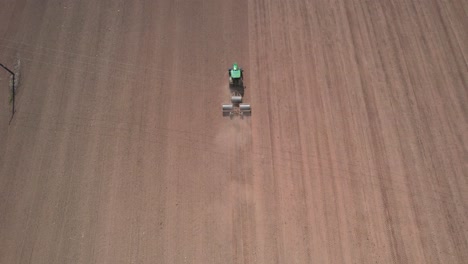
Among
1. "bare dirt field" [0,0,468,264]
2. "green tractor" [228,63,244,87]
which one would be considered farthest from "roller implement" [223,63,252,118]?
"bare dirt field" [0,0,468,264]

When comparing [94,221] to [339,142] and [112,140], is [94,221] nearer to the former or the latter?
[112,140]

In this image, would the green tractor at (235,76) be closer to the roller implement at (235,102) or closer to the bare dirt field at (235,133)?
the roller implement at (235,102)

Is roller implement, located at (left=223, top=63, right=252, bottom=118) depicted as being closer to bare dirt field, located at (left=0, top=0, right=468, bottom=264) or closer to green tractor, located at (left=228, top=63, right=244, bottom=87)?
green tractor, located at (left=228, top=63, right=244, bottom=87)

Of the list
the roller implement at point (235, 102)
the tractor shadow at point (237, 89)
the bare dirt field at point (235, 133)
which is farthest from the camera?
the tractor shadow at point (237, 89)

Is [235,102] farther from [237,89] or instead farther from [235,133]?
[235,133]

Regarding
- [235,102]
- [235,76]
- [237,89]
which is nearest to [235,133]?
[235,102]

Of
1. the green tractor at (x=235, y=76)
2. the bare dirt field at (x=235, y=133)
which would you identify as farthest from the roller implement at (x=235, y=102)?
the bare dirt field at (x=235, y=133)
